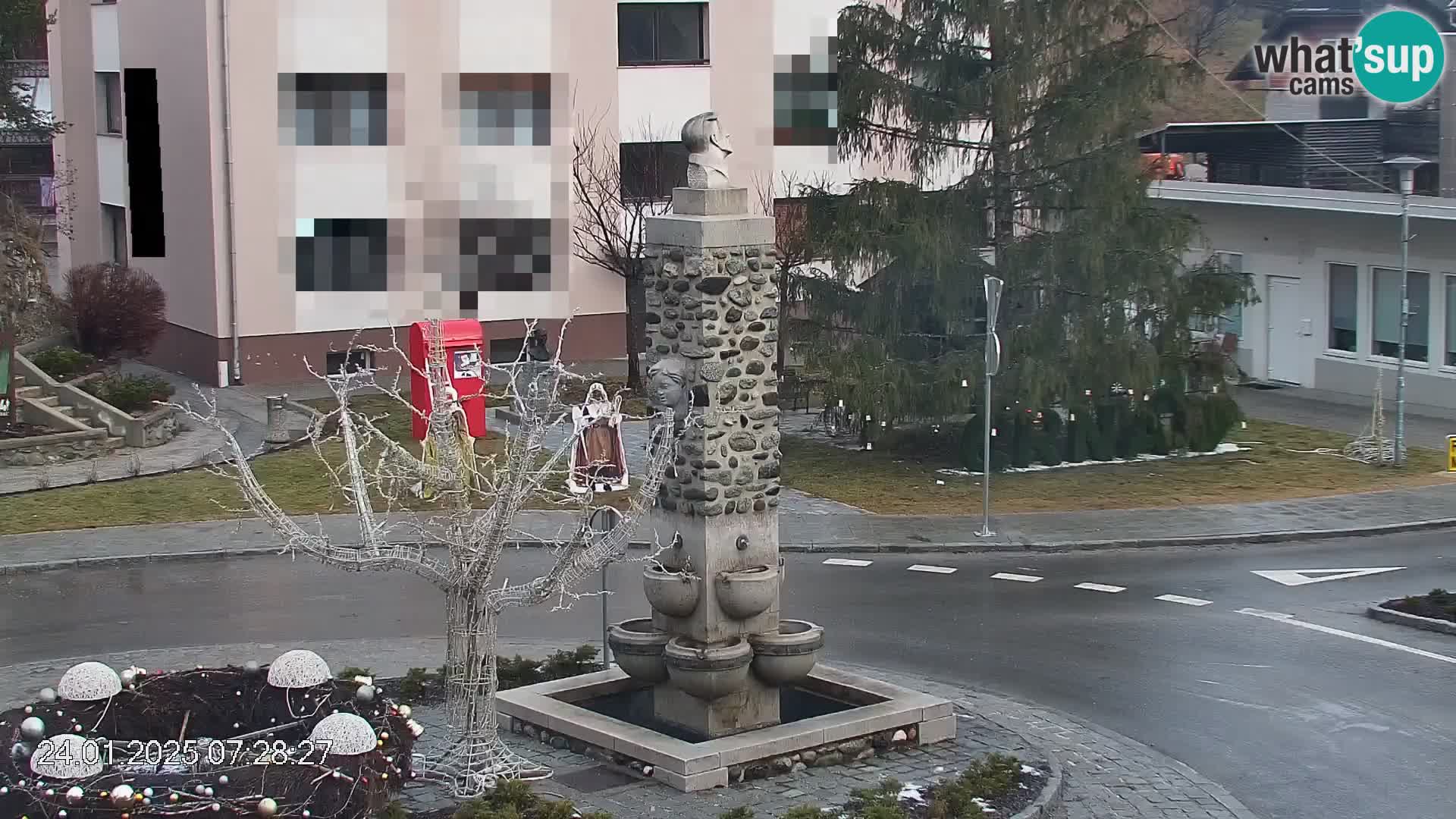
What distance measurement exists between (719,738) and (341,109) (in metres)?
16.3

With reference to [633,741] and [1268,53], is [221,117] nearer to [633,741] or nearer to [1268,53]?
[1268,53]

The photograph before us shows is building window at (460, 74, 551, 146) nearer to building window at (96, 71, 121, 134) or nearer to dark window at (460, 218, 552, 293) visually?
dark window at (460, 218, 552, 293)

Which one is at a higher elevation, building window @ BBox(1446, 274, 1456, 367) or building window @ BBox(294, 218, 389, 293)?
building window @ BBox(294, 218, 389, 293)

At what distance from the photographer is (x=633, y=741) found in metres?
13.5

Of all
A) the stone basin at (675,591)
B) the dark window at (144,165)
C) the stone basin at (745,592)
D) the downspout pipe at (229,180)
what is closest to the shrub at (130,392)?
the downspout pipe at (229,180)

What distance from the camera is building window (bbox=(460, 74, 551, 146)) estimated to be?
26.9m

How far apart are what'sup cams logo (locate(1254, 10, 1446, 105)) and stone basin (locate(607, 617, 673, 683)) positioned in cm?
2204

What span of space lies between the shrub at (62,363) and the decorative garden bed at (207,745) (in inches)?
778

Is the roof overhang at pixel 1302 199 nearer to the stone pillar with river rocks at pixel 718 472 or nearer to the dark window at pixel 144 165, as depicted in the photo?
the stone pillar with river rocks at pixel 718 472

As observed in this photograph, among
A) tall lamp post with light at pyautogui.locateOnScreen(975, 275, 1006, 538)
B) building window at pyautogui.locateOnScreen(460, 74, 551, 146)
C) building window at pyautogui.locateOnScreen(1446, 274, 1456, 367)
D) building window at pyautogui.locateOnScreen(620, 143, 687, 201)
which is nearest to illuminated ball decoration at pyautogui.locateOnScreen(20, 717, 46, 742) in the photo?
tall lamp post with light at pyautogui.locateOnScreen(975, 275, 1006, 538)

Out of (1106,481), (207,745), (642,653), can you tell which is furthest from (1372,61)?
(207,745)

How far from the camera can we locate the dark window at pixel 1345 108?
33.4m

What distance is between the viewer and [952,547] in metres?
22.0

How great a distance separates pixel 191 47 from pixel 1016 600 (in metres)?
20.7
